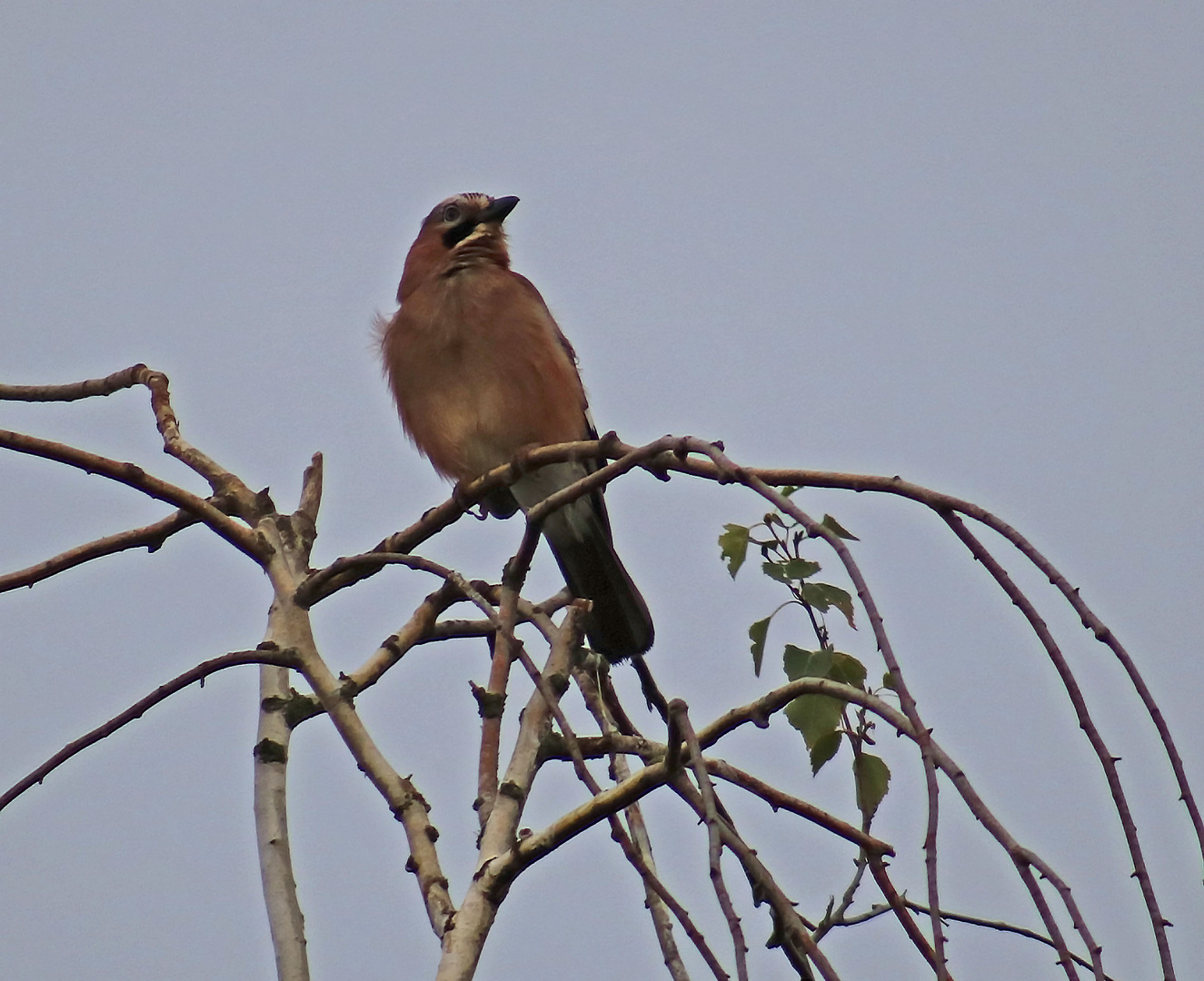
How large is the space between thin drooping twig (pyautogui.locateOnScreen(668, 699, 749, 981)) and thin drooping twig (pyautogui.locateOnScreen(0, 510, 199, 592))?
4.29ft

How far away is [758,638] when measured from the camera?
2850mm

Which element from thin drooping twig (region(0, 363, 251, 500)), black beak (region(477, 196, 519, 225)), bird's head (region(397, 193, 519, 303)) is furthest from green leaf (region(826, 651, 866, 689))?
black beak (region(477, 196, 519, 225))

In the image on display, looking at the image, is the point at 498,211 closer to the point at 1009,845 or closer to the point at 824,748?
the point at 824,748

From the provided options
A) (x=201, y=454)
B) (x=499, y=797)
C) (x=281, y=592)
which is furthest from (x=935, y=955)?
(x=201, y=454)

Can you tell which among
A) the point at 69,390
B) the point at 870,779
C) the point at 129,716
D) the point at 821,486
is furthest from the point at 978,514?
the point at 69,390

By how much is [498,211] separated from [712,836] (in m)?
3.95

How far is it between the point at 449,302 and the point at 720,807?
2918mm

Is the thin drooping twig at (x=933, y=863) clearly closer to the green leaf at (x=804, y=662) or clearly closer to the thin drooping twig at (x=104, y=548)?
the green leaf at (x=804, y=662)

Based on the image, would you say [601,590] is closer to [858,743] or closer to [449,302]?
[449,302]

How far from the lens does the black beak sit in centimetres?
522

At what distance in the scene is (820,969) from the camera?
1580 mm

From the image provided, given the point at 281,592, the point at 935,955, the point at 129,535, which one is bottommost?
the point at 935,955

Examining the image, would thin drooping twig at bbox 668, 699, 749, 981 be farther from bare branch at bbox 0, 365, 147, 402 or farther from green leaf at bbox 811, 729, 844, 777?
bare branch at bbox 0, 365, 147, 402

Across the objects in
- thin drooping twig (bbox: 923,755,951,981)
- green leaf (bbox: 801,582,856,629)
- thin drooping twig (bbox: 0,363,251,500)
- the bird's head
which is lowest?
thin drooping twig (bbox: 923,755,951,981)
